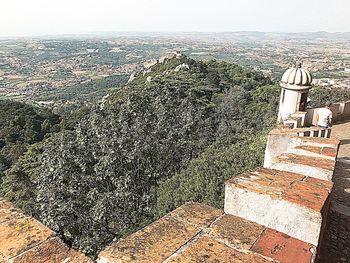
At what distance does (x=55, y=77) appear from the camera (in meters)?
142

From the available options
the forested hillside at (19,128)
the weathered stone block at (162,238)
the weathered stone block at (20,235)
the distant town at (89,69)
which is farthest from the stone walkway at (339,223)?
the distant town at (89,69)

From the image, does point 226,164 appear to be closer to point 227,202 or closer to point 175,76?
point 227,202

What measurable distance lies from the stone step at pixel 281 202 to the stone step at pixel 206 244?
7 centimetres

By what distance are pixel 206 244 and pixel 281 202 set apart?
A: 58cm

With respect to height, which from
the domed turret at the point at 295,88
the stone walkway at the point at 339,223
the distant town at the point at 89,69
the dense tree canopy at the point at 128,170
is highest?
the domed turret at the point at 295,88

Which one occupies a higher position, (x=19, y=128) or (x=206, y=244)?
(x=206, y=244)

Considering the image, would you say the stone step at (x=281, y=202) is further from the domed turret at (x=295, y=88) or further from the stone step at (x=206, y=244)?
the domed turret at (x=295, y=88)

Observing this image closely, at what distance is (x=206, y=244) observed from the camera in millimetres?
1684

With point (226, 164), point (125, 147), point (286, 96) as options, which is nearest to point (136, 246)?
point (286, 96)

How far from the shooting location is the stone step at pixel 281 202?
6.03 ft

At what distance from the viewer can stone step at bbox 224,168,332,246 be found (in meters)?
1.84

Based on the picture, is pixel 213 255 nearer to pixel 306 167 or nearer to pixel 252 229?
pixel 252 229

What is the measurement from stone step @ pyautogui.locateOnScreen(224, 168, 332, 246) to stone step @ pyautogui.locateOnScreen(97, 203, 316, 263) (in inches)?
2.6

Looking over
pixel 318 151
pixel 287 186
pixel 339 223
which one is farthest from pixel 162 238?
pixel 339 223
